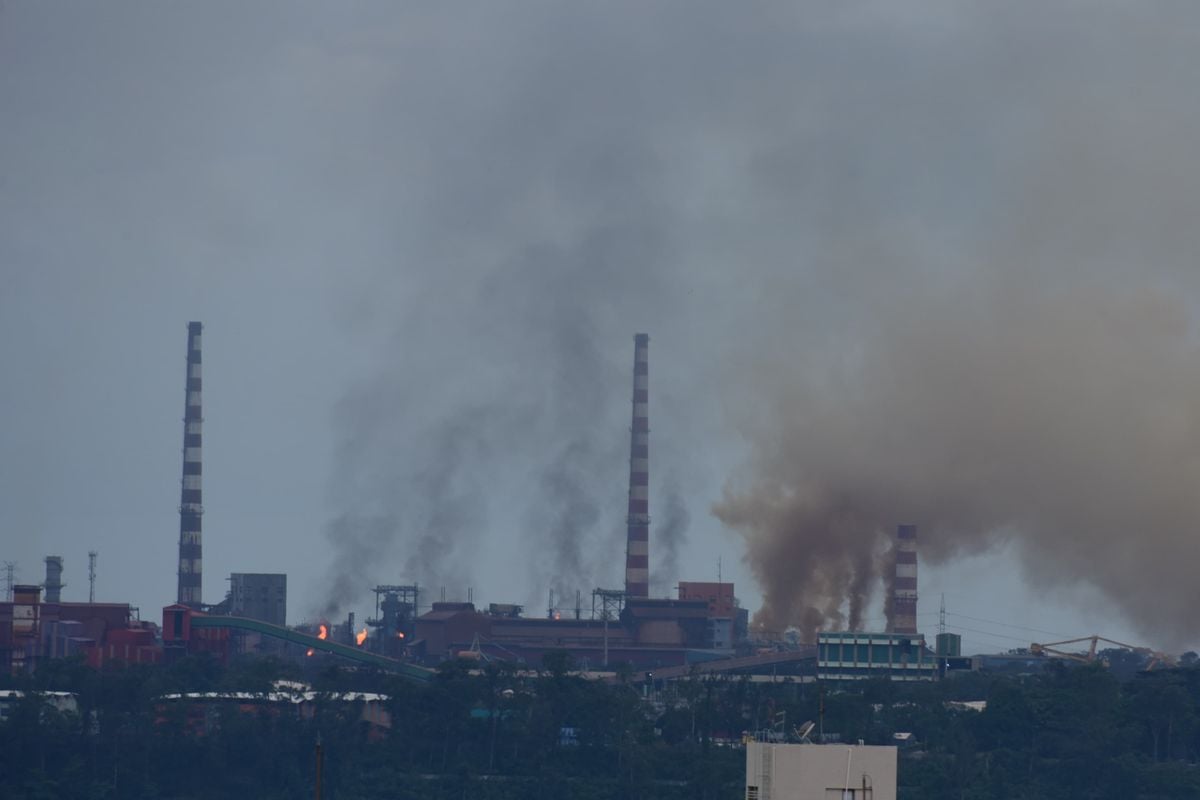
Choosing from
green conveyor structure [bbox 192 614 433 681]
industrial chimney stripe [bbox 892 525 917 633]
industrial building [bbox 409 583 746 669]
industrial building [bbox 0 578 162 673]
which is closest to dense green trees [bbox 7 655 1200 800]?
industrial building [bbox 0 578 162 673]

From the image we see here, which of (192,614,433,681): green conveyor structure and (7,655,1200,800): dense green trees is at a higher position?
(192,614,433,681): green conveyor structure

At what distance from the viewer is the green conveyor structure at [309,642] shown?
11094 cm

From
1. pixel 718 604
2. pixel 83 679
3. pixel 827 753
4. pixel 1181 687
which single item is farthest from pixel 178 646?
pixel 827 753

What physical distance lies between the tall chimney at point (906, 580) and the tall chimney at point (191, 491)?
1675 inches

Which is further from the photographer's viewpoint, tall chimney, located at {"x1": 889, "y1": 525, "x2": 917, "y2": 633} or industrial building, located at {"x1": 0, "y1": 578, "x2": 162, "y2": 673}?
tall chimney, located at {"x1": 889, "y1": 525, "x2": 917, "y2": 633}

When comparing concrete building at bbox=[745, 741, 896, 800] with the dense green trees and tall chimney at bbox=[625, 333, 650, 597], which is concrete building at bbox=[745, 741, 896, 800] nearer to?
the dense green trees

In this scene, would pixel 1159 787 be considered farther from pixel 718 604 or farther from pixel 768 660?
pixel 718 604

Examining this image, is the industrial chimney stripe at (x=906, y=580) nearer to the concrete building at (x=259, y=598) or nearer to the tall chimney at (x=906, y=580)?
the tall chimney at (x=906, y=580)

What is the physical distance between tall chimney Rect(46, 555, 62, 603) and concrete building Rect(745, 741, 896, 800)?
108049 millimetres

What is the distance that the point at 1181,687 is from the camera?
84812 mm

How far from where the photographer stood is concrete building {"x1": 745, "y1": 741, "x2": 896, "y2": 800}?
26.7 m

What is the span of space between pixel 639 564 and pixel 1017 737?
53.3 metres

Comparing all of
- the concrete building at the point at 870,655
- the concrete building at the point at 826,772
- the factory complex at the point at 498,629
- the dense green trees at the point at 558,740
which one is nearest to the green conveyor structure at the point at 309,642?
the factory complex at the point at 498,629

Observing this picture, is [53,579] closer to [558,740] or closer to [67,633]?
[67,633]
